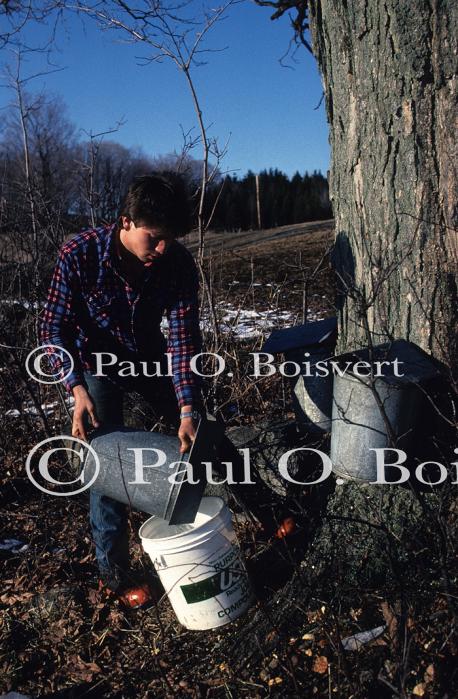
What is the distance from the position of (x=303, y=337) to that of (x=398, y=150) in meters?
1.22

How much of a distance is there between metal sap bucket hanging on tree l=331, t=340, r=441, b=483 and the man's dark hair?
3.25 feet

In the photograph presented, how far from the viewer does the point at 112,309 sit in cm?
329

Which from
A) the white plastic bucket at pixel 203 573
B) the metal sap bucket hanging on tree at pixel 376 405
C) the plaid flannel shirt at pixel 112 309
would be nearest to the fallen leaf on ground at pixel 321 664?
the white plastic bucket at pixel 203 573

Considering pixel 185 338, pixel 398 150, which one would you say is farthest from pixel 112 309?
pixel 398 150

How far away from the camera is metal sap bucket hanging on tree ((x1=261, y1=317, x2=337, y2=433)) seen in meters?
3.69

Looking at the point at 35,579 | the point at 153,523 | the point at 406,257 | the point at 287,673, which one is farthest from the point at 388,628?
the point at 35,579

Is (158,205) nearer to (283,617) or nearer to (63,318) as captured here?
(63,318)

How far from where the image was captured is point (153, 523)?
335 centimetres

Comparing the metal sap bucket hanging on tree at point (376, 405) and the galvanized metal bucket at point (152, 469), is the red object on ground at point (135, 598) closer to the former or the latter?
the galvanized metal bucket at point (152, 469)

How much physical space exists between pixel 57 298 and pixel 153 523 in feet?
4.04

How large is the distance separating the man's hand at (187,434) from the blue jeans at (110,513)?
37cm

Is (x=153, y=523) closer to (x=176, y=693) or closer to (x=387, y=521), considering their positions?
(x=176, y=693)

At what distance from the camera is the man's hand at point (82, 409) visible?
3.08m

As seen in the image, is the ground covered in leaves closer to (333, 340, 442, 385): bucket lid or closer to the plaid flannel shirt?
(333, 340, 442, 385): bucket lid
